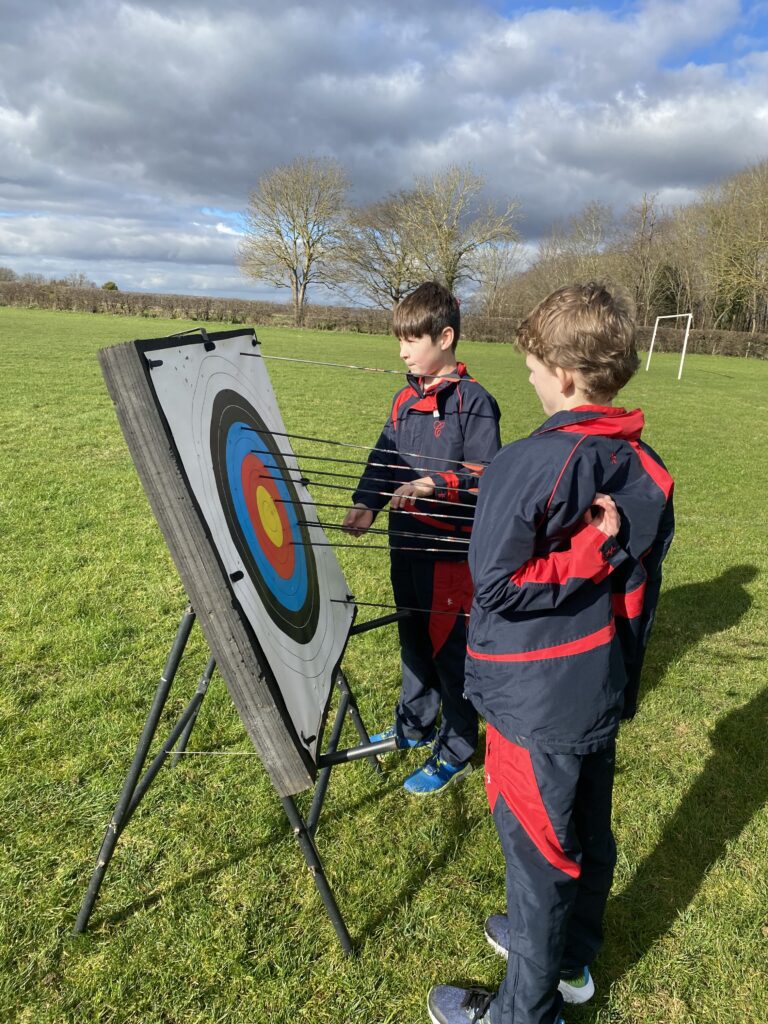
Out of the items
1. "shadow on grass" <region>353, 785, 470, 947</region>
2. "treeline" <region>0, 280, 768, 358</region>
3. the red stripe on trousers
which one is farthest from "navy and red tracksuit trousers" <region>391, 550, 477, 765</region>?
"treeline" <region>0, 280, 768, 358</region>

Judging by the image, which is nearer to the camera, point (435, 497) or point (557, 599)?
point (557, 599)

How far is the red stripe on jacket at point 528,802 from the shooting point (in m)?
1.58

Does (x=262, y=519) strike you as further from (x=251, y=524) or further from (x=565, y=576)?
(x=565, y=576)

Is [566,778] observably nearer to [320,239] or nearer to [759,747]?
[759,747]

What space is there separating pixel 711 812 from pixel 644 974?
3.07ft

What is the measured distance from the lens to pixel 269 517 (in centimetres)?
207

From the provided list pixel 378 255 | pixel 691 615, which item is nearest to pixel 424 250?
pixel 378 255

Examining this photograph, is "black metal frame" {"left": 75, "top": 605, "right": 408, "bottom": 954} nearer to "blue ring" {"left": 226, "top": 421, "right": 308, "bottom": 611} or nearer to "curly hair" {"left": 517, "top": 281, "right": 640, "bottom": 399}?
"blue ring" {"left": 226, "top": 421, "right": 308, "bottom": 611}

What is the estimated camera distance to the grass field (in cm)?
202

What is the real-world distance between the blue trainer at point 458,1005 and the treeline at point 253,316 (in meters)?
39.3

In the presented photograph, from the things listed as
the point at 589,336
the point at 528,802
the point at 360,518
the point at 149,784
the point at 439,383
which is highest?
the point at 589,336

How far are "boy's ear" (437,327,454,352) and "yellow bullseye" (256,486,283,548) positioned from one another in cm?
89

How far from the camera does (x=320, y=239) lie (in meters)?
47.2

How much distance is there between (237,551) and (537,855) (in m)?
1.02
